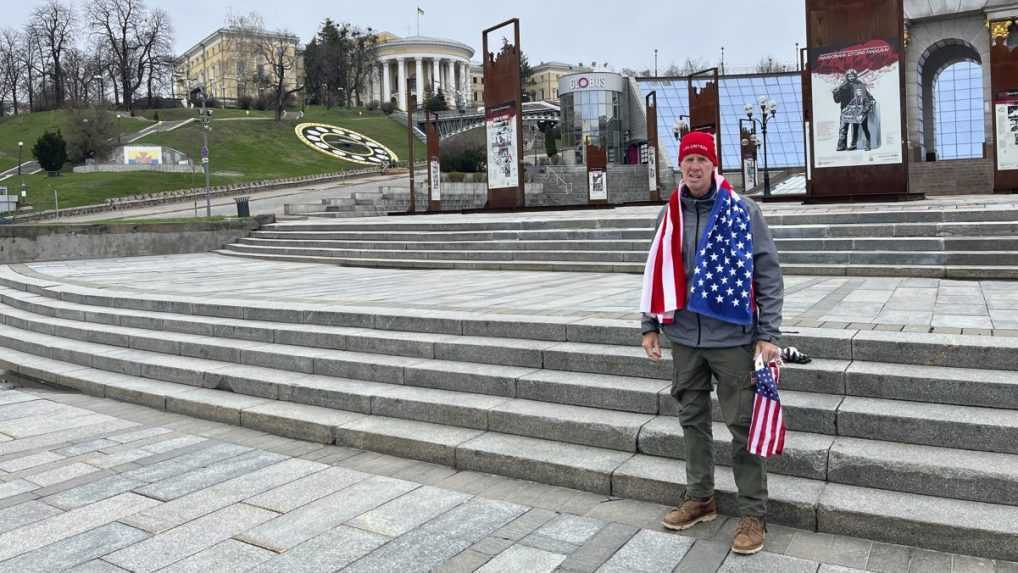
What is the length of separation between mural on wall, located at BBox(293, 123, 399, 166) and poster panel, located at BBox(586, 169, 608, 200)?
129ft

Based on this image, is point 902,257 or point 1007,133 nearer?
point 902,257

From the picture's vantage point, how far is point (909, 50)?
35.7 m

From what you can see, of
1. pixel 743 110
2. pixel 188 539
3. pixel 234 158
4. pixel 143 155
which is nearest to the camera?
pixel 188 539

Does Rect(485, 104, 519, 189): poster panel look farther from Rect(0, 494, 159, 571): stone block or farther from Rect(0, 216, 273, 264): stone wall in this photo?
Rect(0, 494, 159, 571): stone block

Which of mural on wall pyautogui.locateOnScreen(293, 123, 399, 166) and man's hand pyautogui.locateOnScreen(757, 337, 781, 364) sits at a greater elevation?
mural on wall pyautogui.locateOnScreen(293, 123, 399, 166)

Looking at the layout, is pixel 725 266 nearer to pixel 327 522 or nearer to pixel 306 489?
pixel 327 522

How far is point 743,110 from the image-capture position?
216 ft

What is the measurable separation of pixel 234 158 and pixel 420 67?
54.0 m

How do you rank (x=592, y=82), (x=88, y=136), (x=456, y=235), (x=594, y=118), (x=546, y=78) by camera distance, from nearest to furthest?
(x=456, y=235), (x=88, y=136), (x=592, y=82), (x=594, y=118), (x=546, y=78)

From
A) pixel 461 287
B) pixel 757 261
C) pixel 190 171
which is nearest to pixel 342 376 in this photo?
pixel 461 287

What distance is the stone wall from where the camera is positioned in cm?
1833

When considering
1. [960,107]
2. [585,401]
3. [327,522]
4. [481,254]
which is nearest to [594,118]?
[960,107]

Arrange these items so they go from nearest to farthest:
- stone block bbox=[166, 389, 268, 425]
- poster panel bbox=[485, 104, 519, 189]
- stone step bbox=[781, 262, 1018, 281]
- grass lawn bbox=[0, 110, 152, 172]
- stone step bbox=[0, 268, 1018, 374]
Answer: stone step bbox=[0, 268, 1018, 374], stone block bbox=[166, 389, 268, 425], stone step bbox=[781, 262, 1018, 281], poster panel bbox=[485, 104, 519, 189], grass lawn bbox=[0, 110, 152, 172]

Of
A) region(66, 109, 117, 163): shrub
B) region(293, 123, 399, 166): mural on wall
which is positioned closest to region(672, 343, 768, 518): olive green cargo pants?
region(293, 123, 399, 166): mural on wall
